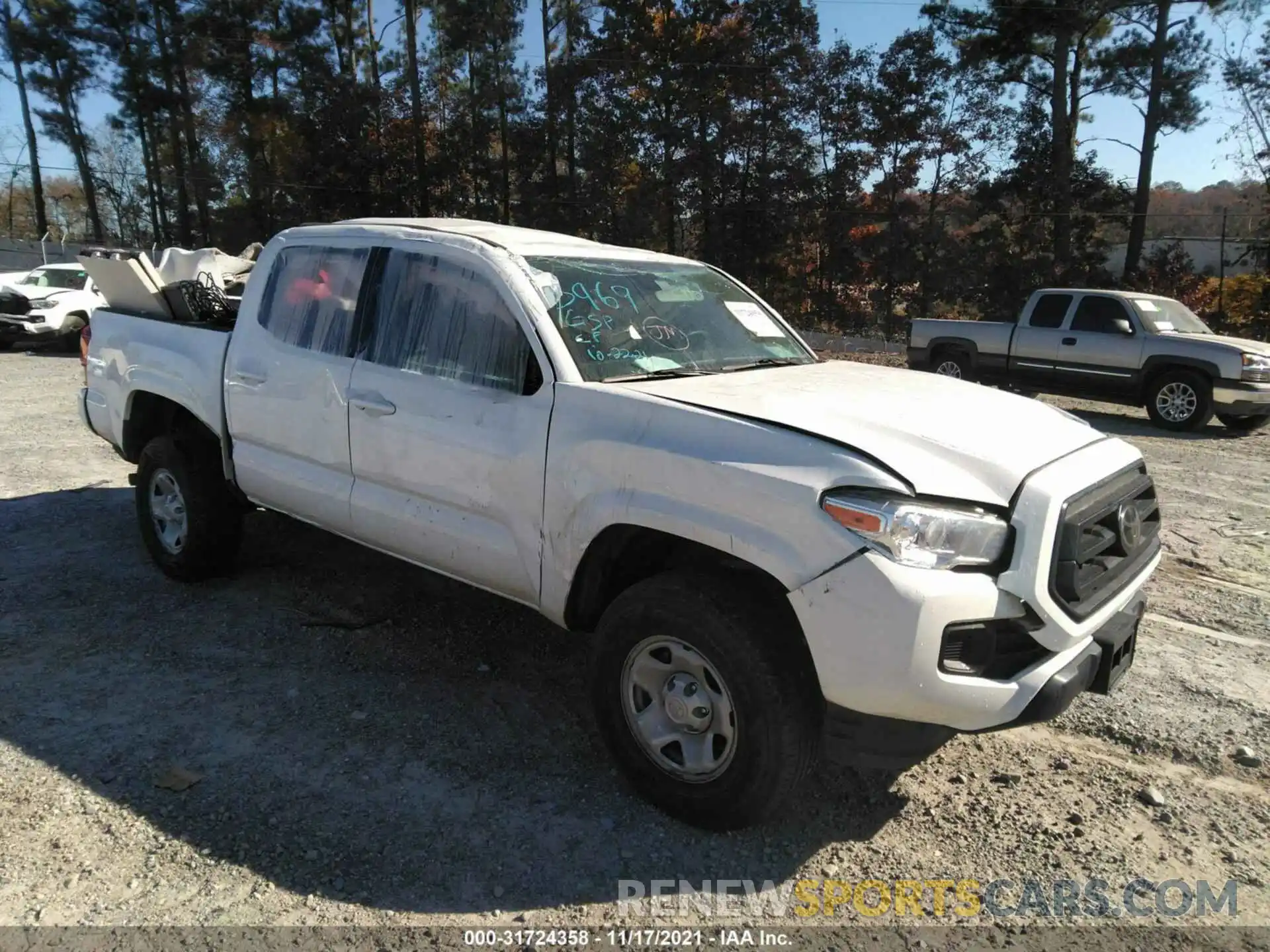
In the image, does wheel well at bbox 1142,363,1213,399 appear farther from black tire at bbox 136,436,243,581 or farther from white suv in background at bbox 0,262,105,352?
white suv in background at bbox 0,262,105,352

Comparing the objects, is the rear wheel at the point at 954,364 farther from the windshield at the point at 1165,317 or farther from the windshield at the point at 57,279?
the windshield at the point at 57,279

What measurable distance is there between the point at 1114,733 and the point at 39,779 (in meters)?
4.07

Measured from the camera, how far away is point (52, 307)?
53.4 ft

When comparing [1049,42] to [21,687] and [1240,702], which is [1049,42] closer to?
[1240,702]

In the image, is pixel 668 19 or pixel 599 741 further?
pixel 668 19

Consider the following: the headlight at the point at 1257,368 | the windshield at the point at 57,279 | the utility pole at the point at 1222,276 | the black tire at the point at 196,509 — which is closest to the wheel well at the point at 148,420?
the black tire at the point at 196,509

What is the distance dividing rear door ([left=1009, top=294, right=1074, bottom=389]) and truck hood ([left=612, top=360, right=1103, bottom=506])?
31.9ft

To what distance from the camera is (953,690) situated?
2.41 m

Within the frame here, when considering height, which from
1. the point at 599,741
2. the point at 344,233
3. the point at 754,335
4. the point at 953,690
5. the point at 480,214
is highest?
the point at 480,214

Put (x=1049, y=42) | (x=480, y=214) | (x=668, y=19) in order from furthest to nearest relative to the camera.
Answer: (x=480, y=214)
(x=668, y=19)
(x=1049, y=42)

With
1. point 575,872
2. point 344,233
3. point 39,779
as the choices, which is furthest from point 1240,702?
point 39,779

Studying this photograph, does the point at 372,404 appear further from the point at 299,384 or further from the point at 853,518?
the point at 853,518

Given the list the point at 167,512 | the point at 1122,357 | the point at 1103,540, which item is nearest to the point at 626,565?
the point at 1103,540

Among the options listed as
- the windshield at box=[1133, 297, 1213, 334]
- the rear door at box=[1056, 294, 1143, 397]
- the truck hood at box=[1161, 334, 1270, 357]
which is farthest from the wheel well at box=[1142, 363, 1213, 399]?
the windshield at box=[1133, 297, 1213, 334]
